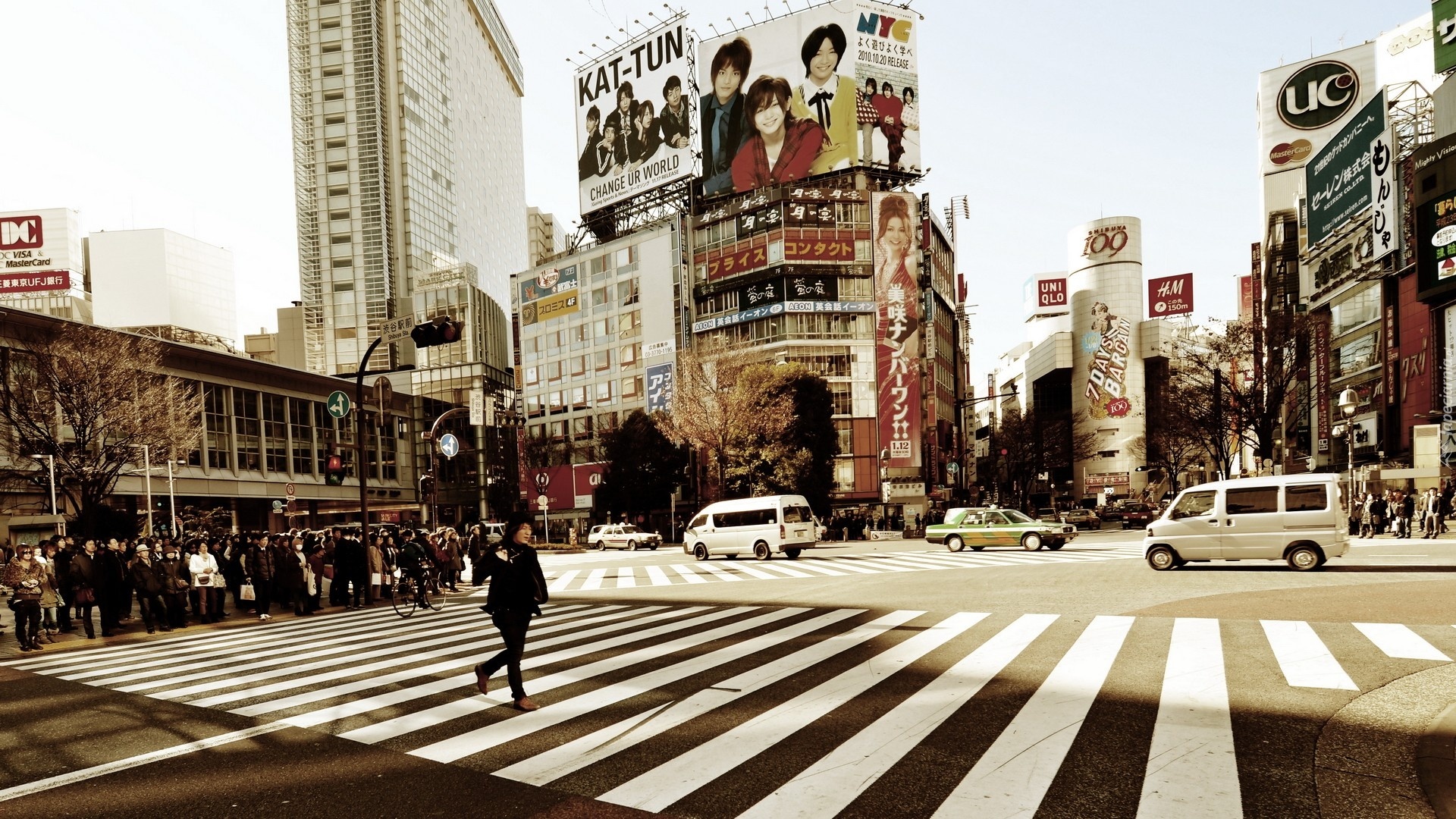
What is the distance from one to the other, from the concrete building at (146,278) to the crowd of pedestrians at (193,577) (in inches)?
2643

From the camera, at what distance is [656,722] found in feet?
22.9

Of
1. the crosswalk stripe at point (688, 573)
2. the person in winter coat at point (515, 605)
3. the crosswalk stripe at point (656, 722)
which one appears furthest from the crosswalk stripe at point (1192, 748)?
the crosswalk stripe at point (688, 573)

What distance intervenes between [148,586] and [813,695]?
541 inches

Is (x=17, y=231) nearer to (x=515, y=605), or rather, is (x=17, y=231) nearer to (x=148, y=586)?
(x=148, y=586)

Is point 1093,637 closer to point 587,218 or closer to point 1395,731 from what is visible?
point 1395,731

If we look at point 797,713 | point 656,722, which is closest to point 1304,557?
point 797,713

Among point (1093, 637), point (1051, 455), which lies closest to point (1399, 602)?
point (1093, 637)

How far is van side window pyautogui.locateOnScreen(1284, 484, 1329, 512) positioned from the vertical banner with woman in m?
44.5

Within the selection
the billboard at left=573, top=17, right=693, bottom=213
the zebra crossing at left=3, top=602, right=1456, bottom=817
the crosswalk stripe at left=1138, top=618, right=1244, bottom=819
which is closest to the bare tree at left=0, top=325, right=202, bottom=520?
the zebra crossing at left=3, top=602, right=1456, bottom=817

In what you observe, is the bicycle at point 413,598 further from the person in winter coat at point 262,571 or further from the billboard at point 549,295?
the billboard at point 549,295

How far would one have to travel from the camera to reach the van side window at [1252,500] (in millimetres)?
16953

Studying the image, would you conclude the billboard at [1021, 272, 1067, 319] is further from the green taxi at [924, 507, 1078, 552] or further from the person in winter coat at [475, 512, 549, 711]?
the person in winter coat at [475, 512, 549, 711]

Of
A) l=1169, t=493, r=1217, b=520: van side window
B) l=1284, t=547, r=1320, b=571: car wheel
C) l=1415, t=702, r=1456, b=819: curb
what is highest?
l=1169, t=493, r=1217, b=520: van side window

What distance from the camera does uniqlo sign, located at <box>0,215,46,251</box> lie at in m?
64.2
